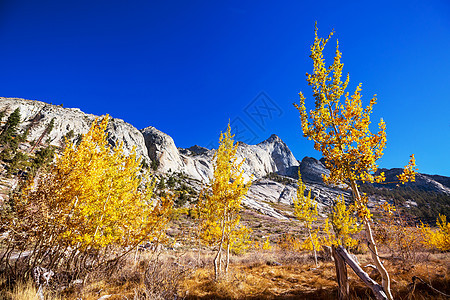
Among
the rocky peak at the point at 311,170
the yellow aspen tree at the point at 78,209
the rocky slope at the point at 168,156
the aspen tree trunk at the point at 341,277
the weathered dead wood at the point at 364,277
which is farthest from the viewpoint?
the rocky peak at the point at 311,170

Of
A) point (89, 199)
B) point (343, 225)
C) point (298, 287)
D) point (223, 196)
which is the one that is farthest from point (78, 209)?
point (343, 225)

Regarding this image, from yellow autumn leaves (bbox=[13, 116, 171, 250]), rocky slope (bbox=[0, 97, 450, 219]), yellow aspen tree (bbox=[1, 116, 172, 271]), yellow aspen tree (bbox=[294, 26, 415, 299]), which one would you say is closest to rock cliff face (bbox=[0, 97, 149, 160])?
rocky slope (bbox=[0, 97, 450, 219])

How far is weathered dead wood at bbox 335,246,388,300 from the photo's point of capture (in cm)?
318

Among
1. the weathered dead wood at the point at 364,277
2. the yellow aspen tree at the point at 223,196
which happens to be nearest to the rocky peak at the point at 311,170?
the yellow aspen tree at the point at 223,196

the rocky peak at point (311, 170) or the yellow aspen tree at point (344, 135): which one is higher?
the rocky peak at point (311, 170)

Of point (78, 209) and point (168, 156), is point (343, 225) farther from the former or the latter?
point (168, 156)

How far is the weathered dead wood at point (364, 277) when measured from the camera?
3182 mm

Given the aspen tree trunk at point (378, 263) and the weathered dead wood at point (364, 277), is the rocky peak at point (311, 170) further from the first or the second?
the aspen tree trunk at point (378, 263)

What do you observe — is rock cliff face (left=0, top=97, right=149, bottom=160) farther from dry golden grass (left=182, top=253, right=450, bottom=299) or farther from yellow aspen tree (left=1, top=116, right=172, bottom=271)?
dry golden grass (left=182, top=253, right=450, bottom=299)

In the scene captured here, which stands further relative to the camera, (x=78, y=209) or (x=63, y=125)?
(x=63, y=125)

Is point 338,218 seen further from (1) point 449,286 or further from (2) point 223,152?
(2) point 223,152

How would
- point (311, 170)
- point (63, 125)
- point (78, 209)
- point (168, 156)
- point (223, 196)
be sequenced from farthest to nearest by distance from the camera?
point (311, 170) → point (168, 156) → point (63, 125) → point (223, 196) → point (78, 209)

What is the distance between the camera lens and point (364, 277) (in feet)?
11.4

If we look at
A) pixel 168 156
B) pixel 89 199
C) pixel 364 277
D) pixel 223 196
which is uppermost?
pixel 168 156
